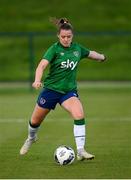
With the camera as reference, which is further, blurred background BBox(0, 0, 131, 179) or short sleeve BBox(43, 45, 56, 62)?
short sleeve BBox(43, 45, 56, 62)

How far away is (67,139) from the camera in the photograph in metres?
13.5

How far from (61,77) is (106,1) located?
26337 millimetres

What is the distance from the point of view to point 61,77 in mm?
10906

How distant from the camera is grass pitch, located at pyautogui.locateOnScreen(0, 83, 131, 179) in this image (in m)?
9.80

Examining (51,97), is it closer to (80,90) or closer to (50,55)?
(50,55)

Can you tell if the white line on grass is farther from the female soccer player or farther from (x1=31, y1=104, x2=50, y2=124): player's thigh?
the female soccer player

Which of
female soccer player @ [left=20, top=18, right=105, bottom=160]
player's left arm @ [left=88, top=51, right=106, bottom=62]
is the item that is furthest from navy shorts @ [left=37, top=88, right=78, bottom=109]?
player's left arm @ [left=88, top=51, right=106, bottom=62]

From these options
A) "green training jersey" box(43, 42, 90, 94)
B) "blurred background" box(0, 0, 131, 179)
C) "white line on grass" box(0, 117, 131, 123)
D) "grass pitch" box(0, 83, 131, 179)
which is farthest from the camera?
"white line on grass" box(0, 117, 131, 123)

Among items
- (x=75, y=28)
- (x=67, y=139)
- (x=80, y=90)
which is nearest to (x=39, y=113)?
(x=67, y=139)

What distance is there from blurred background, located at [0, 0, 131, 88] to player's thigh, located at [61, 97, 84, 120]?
1896cm

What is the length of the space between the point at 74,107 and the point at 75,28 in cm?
2514

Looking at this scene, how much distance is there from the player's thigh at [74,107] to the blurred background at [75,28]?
19.0 meters

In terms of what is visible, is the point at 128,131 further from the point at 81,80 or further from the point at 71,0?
the point at 71,0

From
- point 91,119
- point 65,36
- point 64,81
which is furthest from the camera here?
point 91,119
